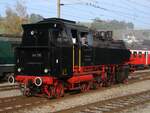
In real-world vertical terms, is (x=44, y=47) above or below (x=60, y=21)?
below

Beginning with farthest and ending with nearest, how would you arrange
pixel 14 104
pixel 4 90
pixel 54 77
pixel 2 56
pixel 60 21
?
pixel 2 56 < pixel 4 90 < pixel 60 21 < pixel 54 77 < pixel 14 104

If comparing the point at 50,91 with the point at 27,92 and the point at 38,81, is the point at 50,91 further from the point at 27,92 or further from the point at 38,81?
the point at 27,92

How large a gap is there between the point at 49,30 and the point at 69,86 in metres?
2.64

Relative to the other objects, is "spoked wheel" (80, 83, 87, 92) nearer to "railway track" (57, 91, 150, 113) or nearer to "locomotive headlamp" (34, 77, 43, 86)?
"railway track" (57, 91, 150, 113)

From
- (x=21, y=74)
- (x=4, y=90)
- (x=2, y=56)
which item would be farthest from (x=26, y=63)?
(x=2, y=56)

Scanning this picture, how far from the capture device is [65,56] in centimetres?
1534

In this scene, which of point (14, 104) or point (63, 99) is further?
point (63, 99)

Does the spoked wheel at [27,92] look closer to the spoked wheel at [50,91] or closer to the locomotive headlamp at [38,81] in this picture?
the spoked wheel at [50,91]

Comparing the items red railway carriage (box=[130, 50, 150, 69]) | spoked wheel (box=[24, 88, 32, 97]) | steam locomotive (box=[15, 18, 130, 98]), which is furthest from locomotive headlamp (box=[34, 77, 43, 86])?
red railway carriage (box=[130, 50, 150, 69])

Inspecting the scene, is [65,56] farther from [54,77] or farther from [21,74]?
[21,74]

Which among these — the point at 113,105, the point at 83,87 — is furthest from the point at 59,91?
the point at 113,105

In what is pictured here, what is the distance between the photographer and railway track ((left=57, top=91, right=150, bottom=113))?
12440 mm

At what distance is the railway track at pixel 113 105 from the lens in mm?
12440

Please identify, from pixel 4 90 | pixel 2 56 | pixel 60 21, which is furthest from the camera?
pixel 2 56
